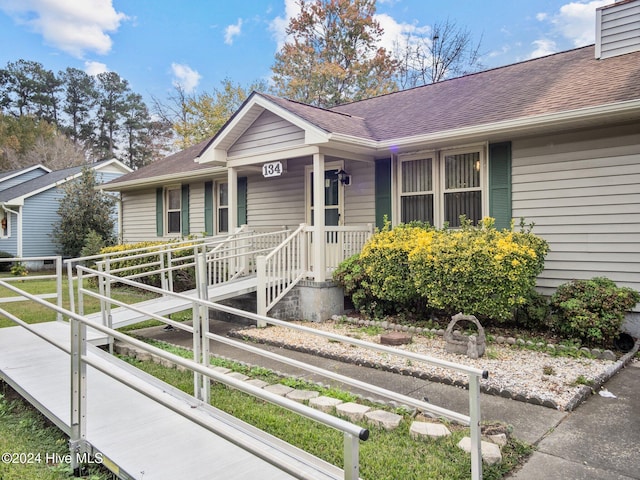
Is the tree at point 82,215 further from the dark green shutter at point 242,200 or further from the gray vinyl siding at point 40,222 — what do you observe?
the dark green shutter at point 242,200

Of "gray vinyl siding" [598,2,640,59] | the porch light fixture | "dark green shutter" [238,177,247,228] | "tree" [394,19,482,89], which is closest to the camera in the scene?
"gray vinyl siding" [598,2,640,59]

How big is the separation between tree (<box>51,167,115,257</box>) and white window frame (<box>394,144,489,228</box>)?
41.6 feet

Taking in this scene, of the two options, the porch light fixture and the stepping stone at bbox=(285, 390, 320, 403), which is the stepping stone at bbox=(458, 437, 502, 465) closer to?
the stepping stone at bbox=(285, 390, 320, 403)

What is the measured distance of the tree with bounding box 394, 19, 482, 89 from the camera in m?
21.5

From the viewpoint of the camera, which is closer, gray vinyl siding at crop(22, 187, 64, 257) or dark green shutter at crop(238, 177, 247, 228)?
dark green shutter at crop(238, 177, 247, 228)

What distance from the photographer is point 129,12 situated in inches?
1296

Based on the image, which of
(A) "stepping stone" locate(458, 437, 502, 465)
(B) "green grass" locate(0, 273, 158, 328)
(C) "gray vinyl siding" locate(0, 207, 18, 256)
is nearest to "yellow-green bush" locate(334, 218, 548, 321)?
(A) "stepping stone" locate(458, 437, 502, 465)

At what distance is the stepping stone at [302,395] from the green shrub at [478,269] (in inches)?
107

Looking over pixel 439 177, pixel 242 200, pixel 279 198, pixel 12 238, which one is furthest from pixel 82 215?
pixel 439 177

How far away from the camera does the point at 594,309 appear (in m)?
5.44

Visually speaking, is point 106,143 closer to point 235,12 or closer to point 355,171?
point 235,12

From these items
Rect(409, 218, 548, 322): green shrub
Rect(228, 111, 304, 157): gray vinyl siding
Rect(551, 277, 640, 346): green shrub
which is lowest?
Rect(551, 277, 640, 346): green shrub

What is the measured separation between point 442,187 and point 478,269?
7.56 ft

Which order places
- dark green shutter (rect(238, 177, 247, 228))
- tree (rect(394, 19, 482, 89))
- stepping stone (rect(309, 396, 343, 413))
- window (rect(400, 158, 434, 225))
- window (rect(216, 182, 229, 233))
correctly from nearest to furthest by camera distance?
stepping stone (rect(309, 396, 343, 413))
window (rect(400, 158, 434, 225))
dark green shutter (rect(238, 177, 247, 228))
window (rect(216, 182, 229, 233))
tree (rect(394, 19, 482, 89))
